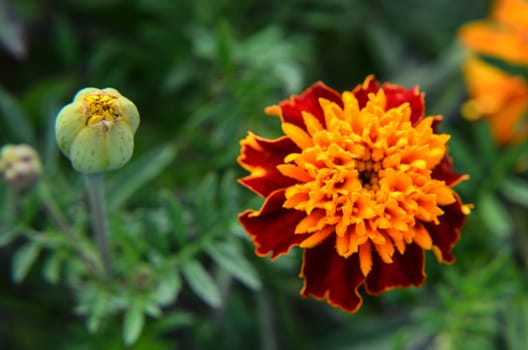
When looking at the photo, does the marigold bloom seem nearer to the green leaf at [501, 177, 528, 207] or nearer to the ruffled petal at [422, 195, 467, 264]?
the ruffled petal at [422, 195, 467, 264]

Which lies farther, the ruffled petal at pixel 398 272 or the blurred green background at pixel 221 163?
the blurred green background at pixel 221 163

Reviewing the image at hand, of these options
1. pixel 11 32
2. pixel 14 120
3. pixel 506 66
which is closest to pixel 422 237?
pixel 506 66

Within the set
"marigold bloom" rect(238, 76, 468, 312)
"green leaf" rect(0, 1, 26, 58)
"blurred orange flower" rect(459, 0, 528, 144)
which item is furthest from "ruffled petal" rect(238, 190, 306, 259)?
"blurred orange flower" rect(459, 0, 528, 144)

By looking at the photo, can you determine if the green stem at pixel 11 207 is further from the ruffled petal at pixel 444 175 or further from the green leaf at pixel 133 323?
the ruffled petal at pixel 444 175

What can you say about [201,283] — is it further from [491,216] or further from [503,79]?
[503,79]

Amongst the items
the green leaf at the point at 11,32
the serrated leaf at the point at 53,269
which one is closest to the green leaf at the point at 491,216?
the serrated leaf at the point at 53,269

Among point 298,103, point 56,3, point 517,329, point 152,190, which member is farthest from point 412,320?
point 56,3

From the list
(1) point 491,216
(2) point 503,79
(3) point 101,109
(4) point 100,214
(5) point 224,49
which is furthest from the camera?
(2) point 503,79
